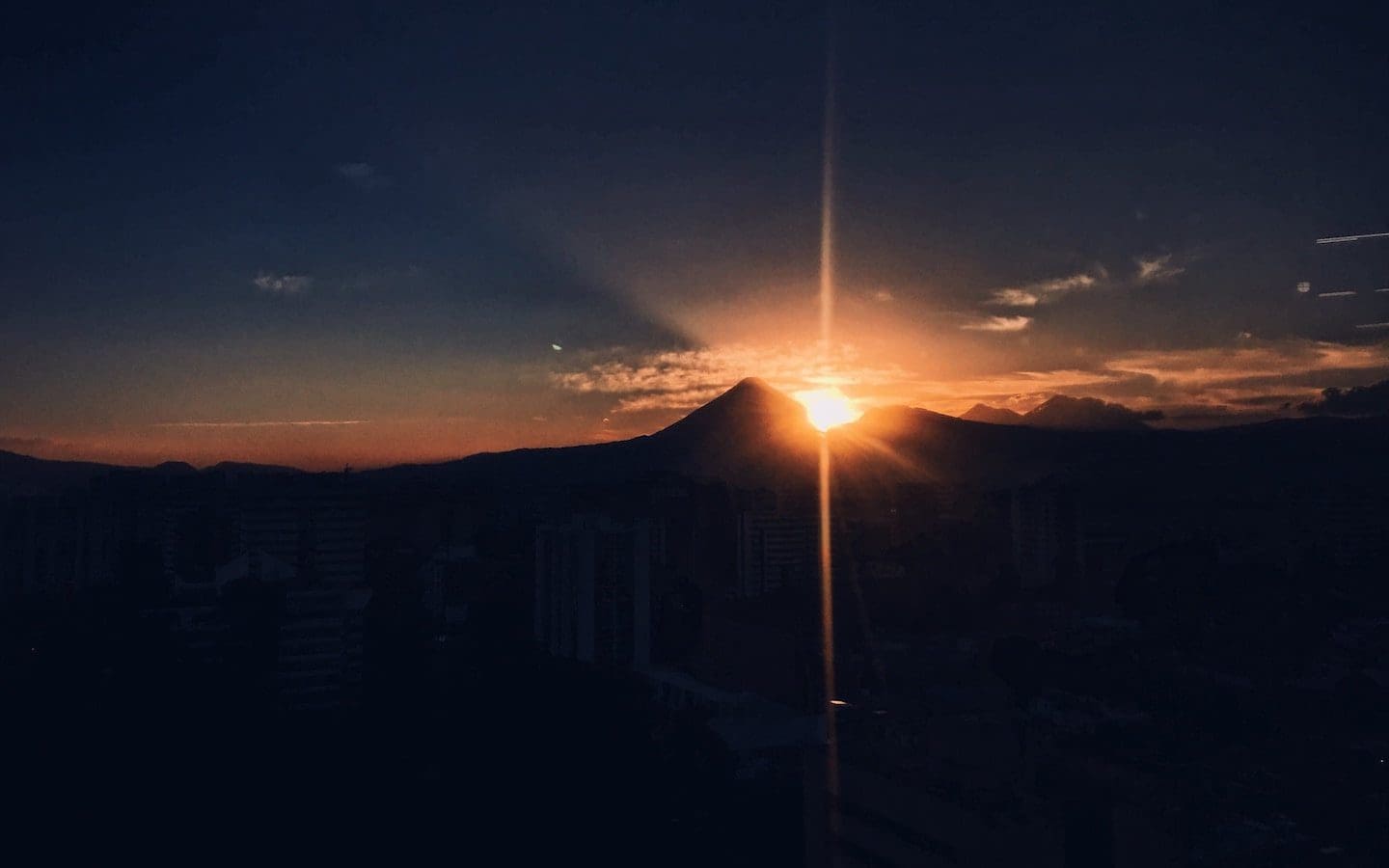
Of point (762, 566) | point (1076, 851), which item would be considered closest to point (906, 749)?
point (1076, 851)

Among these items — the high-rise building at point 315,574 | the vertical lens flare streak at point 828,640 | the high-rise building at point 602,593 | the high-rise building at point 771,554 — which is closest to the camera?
the vertical lens flare streak at point 828,640

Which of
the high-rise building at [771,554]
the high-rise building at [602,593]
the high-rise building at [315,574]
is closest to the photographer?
the high-rise building at [315,574]

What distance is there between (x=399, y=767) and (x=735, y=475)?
996 inches

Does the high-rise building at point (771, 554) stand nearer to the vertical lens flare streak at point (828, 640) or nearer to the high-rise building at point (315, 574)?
the vertical lens flare streak at point (828, 640)

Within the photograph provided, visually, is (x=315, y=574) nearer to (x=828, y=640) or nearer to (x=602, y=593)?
(x=602, y=593)

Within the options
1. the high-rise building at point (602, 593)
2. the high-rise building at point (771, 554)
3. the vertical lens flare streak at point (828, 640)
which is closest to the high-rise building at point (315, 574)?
the high-rise building at point (602, 593)

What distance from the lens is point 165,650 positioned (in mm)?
13602

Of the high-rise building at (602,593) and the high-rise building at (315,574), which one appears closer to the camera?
A: the high-rise building at (315,574)

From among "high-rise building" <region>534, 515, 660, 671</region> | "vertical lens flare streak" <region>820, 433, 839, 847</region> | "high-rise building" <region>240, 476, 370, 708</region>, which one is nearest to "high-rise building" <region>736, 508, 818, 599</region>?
"vertical lens flare streak" <region>820, 433, 839, 847</region>

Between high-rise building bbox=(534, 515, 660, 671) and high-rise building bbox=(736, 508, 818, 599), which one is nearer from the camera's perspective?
high-rise building bbox=(534, 515, 660, 671)

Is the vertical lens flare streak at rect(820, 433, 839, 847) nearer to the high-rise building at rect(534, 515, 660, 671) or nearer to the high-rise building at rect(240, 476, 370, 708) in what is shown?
the high-rise building at rect(534, 515, 660, 671)

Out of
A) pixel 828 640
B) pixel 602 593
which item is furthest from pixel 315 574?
pixel 828 640

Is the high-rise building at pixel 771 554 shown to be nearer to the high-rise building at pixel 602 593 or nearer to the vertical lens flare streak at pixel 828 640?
the vertical lens flare streak at pixel 828 640

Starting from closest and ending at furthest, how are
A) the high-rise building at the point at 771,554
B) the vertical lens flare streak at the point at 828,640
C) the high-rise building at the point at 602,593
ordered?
1. the vertical lens flare streak at the point at 828,640
2. the high-rise building at the point at 602,593
3. the high-rise building at the point at 771,554
